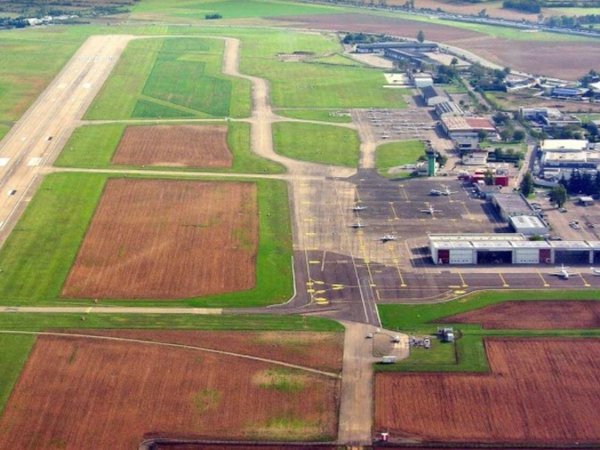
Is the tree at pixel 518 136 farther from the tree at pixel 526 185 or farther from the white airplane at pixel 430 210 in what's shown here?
the white airplane at pixel 430 210

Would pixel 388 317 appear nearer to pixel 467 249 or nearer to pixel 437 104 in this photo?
pixel 467 249

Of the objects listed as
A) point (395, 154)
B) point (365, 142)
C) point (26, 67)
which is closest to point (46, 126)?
point (365, 142)

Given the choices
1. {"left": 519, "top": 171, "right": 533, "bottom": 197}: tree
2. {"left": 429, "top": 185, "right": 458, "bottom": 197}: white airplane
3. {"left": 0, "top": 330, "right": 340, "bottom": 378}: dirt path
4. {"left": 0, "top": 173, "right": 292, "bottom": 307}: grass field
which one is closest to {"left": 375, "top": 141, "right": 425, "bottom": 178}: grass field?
{"left": 429, "top": 185, "right": 458, "bottom": 197}: white airplane

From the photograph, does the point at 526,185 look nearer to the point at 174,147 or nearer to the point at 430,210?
the point at 430,210

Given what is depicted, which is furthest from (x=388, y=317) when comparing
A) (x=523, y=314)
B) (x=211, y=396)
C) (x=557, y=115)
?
(x=557, y=115)

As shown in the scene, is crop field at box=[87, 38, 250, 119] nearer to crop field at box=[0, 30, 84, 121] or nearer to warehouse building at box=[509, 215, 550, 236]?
crop field at box=[0, 30, 84, 121]

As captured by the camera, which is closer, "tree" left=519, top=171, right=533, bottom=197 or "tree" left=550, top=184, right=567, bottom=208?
"tree" left=550, top=184, right=567, bottom=208

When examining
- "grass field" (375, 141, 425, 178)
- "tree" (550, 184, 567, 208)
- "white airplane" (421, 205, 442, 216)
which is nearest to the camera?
"white airplane" (421, 205, 442, 216)
